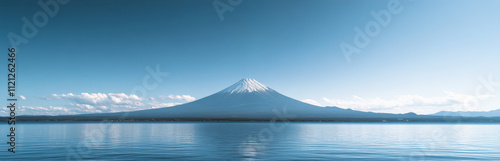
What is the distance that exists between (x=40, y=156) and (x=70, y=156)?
2465 millimetres

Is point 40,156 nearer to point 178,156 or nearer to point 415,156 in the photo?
point 178,156

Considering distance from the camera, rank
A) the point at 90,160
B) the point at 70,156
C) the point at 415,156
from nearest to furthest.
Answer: the point at 90,160
the point at 70,156
the point at 415,156

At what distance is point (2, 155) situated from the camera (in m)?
29.8

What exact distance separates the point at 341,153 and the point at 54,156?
23.7m

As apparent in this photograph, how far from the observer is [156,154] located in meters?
31.0

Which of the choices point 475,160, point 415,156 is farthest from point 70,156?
point 475,160

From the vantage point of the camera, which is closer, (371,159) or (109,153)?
(371,159)

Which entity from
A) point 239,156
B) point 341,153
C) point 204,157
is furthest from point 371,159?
point 204,157

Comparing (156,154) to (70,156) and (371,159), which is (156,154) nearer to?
(70,156)

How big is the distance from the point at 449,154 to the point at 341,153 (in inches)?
380

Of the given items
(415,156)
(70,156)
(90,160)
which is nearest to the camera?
(90,160)

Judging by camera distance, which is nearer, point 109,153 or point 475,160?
point 475,160

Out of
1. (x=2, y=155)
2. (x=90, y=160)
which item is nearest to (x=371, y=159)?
(x=90, y=160)

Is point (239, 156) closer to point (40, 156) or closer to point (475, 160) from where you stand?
point (40, 156)
